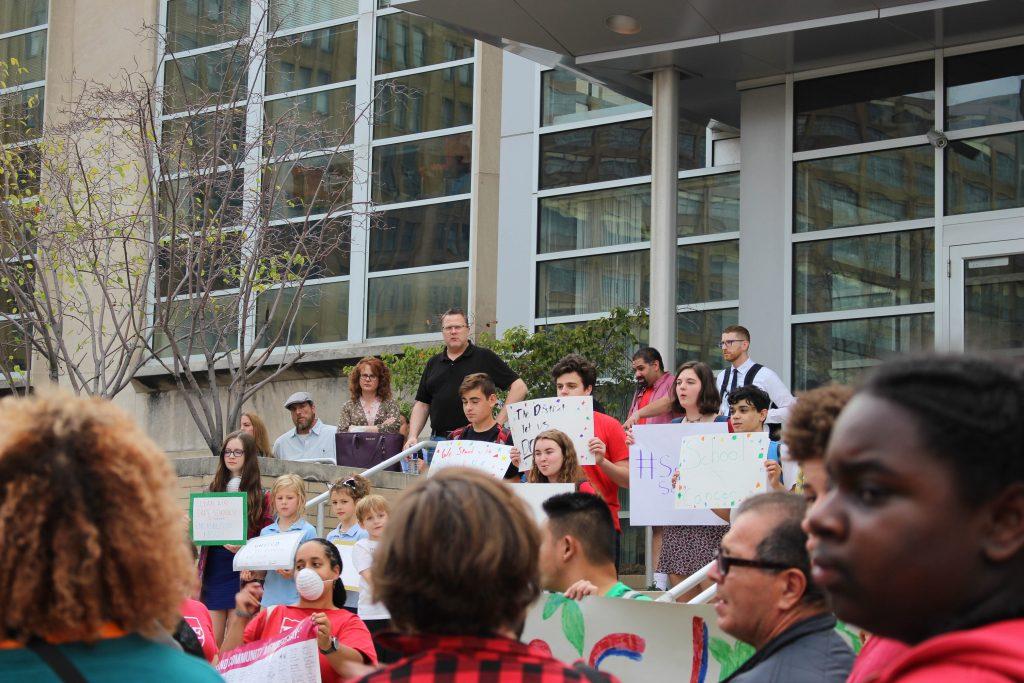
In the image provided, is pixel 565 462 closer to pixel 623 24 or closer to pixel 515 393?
pixel 515 393

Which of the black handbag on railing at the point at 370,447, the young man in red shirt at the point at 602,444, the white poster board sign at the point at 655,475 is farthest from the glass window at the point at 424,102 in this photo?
the white poster board sign at the point at 655,475

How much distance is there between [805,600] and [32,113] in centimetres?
2232

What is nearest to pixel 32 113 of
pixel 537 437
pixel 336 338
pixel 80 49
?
pixel 80 49

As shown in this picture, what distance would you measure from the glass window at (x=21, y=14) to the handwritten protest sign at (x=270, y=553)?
18807 mm

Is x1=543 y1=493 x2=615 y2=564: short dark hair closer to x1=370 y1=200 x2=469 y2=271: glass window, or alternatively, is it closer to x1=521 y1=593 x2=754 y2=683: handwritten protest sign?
x1=521 y1=593 x2=754 y2=683: handwritten protest sign

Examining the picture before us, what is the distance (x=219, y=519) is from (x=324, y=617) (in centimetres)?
306

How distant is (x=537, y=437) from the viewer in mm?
8938

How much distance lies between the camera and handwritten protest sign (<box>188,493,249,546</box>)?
973 cm

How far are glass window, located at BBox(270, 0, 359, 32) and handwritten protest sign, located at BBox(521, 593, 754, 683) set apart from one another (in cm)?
1638

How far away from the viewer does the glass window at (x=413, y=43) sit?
20500mm

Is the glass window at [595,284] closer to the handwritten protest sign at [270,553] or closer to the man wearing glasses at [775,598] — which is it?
the handwritten protest sign at [270,553]

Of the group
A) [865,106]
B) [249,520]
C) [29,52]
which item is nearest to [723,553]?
[249,520]

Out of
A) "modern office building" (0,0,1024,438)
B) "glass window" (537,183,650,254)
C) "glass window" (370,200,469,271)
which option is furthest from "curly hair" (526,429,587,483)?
"glass window" (370,200,469,271)

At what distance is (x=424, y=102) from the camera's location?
20641 millimetres
